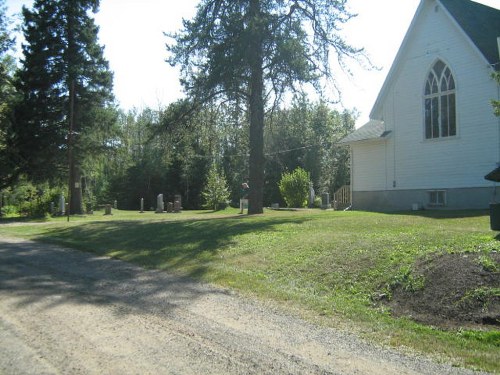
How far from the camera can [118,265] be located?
1119 centimetres

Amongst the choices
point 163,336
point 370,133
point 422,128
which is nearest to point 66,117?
point 370,133

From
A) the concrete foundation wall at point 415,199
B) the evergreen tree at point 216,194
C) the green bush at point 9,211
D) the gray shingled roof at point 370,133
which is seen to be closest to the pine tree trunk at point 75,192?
the green bush at point 9,211

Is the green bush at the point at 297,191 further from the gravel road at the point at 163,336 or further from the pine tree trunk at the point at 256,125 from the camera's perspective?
the gravel road at the point at 163,336

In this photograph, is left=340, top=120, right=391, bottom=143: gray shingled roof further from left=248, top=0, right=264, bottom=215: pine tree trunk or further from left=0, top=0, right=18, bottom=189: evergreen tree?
left=0, top=0, right=18, bottom=189: evergreen tree

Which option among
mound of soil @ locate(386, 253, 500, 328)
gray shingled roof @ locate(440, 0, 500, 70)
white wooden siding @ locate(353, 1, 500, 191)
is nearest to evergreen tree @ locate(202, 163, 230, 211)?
white wooden siding @ locate(353, 1, 500, 191)

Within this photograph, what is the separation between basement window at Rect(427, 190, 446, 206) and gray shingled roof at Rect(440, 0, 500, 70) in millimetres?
5607

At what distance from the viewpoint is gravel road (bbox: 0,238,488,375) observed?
477 cm

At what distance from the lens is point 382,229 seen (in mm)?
12594

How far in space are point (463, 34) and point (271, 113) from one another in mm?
9555

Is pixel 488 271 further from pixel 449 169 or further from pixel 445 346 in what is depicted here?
pixel 449 169

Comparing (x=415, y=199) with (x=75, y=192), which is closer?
(x=415, y=199)

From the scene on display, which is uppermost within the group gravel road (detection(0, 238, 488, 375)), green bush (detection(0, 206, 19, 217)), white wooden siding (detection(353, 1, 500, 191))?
white wooden siding (detection(353, 1, 500, 191))

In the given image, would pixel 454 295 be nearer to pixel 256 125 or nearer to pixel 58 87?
pixel 256 125

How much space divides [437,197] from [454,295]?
1547cm
